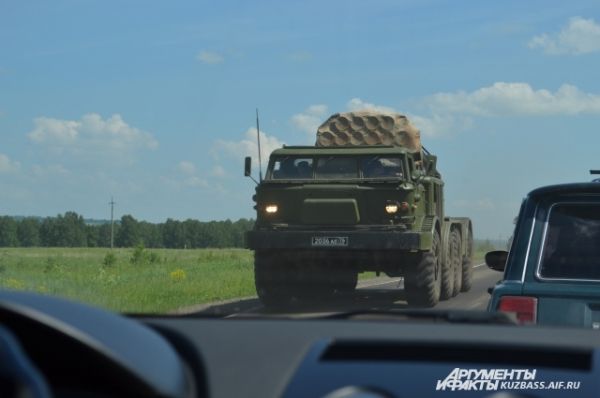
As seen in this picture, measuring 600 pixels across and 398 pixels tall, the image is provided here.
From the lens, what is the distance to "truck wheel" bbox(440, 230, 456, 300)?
21.0 meters

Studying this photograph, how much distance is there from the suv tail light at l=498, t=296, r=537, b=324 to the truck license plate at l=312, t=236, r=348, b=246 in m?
12.4

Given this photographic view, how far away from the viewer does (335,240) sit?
1817cm

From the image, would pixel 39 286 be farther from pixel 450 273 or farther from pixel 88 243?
pixel 88 243

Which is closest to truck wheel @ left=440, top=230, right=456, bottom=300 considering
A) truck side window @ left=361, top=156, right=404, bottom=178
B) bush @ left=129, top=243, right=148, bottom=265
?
truck side window @ left=361, top=156, right=404, bottom=178

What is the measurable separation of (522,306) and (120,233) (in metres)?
155

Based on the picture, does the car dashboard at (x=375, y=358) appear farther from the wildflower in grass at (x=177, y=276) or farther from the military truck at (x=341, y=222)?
the wildflower in grass at (x=177, y=276)

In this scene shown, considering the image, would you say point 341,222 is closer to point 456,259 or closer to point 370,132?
point 370,132

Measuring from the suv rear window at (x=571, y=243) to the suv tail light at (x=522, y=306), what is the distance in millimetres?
195

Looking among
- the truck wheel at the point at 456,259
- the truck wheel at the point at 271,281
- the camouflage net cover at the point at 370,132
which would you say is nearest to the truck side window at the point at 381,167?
the camouflage net cover at the point at 370,132

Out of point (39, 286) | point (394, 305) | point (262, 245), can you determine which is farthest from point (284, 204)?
point (39, 286)

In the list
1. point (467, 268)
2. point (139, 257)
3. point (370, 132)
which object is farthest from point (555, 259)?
point (139, 257)

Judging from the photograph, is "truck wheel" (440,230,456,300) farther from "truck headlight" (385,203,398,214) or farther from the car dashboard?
the car dashboard

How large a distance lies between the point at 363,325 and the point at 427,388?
0.22 metres

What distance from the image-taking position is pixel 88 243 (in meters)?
141
